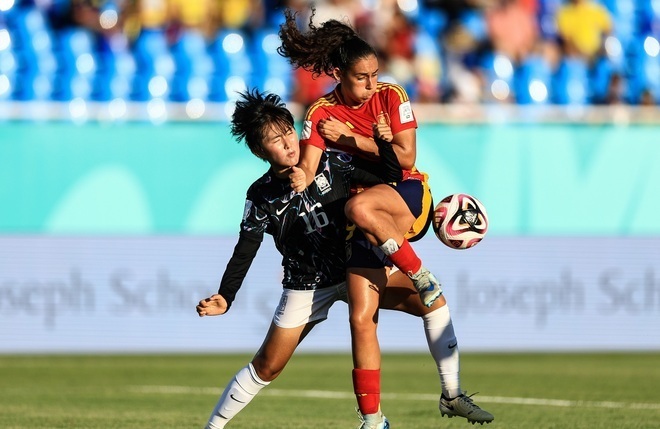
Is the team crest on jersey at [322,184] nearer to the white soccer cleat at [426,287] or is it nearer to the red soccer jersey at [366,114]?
the red soccer jersey at [366,114]

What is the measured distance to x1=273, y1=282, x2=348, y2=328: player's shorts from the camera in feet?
21.7

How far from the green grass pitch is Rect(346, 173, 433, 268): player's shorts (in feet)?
5.48

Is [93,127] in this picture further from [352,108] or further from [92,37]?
[352,108]

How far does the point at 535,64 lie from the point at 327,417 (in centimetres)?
835

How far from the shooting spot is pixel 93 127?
13.8 m

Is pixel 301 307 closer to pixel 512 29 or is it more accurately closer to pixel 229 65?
pixel 229 65

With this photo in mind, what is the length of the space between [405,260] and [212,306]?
41.9 inches

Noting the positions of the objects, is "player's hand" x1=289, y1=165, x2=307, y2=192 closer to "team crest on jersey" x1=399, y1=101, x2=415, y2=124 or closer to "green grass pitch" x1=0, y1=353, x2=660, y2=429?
"team crest on jersey" x1=399, y1=101, x2=415, y2=124

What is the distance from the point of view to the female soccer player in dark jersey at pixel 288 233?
6.55 metres

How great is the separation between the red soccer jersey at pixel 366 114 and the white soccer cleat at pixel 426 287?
2.83ft

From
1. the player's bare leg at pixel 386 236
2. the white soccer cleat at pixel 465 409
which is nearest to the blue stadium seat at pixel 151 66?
the player's bare leg at pixel 386 236

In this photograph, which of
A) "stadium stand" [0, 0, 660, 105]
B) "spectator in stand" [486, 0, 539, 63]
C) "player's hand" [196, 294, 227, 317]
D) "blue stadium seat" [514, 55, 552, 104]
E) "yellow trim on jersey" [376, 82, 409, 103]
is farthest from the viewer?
"spectator in stand" [486, 0, 539, 63]

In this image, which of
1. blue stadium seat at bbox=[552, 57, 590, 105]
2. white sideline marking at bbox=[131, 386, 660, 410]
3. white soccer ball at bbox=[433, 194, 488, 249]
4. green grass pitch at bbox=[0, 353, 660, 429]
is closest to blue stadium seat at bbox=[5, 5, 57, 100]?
green grass pitch at bbox=[0, 353, 660, 429]

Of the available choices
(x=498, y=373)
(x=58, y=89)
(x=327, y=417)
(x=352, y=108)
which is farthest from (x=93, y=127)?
(x=352, y=108)
